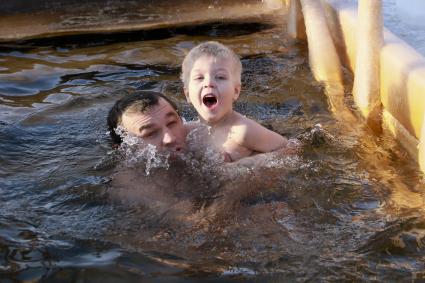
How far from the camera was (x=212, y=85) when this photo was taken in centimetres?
419

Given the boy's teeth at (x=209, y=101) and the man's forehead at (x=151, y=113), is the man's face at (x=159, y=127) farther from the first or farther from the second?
the boy's teeth at (x=209, y=101)

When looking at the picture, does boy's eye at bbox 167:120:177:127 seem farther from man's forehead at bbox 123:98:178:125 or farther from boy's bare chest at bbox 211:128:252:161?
boy's bare chest at bbox 211:128:252:161

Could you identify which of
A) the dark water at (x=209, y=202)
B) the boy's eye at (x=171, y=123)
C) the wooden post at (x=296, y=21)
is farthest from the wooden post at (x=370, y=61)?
the wooden post at (x=296, y=21)

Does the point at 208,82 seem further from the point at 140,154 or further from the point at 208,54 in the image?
the point at 140,154

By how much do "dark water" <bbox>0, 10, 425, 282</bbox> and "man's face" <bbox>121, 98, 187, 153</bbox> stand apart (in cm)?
15

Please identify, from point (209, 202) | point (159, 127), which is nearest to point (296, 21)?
point (159, 127)

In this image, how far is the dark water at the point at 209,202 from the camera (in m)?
3.18

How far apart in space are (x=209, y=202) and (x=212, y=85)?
730mm

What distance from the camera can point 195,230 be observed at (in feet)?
11.6

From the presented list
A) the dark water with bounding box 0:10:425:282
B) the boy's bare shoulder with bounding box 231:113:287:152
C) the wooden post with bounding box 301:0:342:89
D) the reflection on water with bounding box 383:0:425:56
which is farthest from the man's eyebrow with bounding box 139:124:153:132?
the reflection on water with bounding box 383:0:425:56

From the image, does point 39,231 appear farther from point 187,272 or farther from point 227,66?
point 227,66

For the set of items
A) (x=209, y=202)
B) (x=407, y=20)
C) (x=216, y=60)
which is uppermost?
(x=216, y=60)

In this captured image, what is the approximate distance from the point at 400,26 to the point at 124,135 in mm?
3974

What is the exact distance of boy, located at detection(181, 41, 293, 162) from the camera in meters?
4.24
